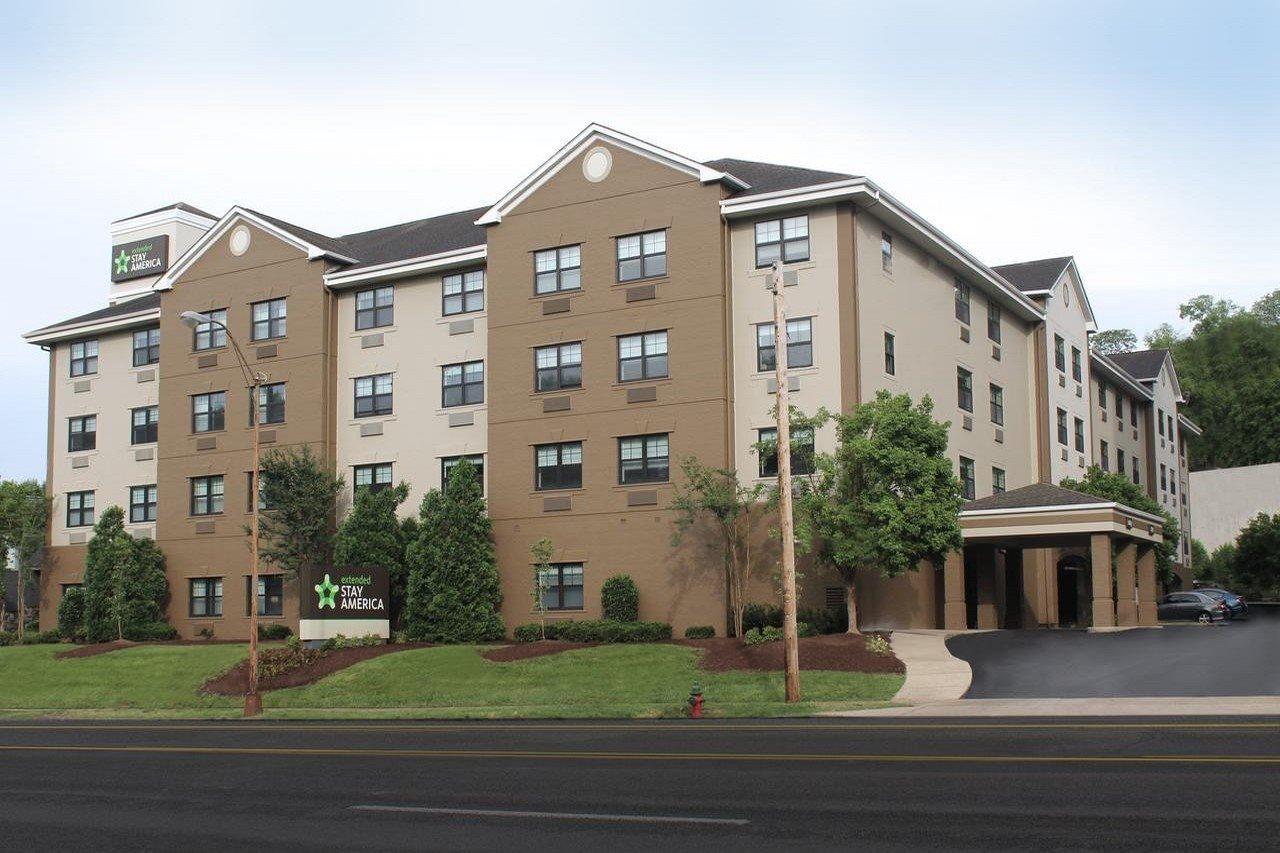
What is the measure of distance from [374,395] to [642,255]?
11990 millimetres

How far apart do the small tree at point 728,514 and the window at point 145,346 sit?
25.3m

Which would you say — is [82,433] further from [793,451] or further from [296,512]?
[793,451]

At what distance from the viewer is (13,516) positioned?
54.0m

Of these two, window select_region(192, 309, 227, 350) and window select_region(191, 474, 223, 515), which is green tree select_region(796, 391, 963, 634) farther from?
window select_region(192, 309, 227, 350)

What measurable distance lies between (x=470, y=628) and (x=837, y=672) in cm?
1467

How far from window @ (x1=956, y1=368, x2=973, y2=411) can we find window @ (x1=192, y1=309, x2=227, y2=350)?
26827mm

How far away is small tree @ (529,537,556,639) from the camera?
40.2 m

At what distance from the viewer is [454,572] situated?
41.5 metres

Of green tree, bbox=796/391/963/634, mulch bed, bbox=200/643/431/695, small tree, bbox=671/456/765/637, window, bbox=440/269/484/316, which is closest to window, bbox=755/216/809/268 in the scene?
green tree, bbox=796/391/963/634

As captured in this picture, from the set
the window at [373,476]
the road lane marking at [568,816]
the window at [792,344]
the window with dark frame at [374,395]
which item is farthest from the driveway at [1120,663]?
the window with dark frame at [374,395]

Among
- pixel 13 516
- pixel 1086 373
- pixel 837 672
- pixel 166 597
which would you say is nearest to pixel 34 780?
pixel 837 672

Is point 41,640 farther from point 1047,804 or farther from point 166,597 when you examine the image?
point 1047,804

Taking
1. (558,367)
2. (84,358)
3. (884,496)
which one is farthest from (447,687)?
(84,358)

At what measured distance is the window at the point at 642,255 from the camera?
41406 mm
